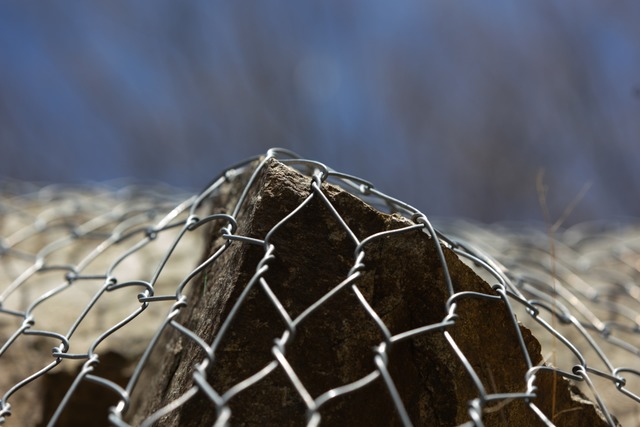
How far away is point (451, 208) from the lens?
6102 millimetres

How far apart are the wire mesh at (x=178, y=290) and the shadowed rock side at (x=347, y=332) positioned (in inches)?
0.6

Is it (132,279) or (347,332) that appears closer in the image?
(347,332)

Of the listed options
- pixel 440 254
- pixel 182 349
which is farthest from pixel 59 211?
pixel 440 254

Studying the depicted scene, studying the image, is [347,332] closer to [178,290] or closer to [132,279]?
[178,290]

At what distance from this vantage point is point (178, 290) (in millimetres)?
840

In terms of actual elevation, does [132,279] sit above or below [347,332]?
above

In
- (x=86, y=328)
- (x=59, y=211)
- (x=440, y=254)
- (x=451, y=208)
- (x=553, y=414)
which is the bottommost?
(x=553, y=414)

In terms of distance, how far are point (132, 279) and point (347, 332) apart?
944 millimetres

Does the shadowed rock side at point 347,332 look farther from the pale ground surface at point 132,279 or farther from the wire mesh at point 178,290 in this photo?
the pale ground surface at point 132,279

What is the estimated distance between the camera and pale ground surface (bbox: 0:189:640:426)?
4.44 ft

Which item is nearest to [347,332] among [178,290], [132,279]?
[178,290]

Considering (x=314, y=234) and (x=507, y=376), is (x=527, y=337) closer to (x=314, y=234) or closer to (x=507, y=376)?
(x=507, y=376)

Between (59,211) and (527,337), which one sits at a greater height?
(59,211)

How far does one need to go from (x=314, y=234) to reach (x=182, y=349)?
26cm
